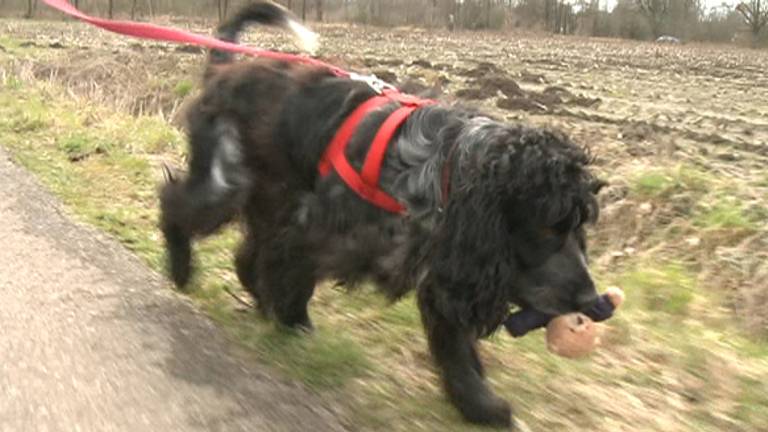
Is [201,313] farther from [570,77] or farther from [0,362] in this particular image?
[570,77]

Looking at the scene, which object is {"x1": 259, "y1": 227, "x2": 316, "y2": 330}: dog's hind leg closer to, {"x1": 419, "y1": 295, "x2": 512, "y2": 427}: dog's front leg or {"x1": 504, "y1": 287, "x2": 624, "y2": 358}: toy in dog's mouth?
{"x1": 419, "y1": 295, "x2": 512, "y2": 427}: dog's front leg

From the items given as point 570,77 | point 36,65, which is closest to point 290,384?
point 36,65

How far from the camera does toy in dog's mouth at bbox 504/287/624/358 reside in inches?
116

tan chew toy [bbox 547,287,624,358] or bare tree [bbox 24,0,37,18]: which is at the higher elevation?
bare tree [bbox 24,0,37,18]

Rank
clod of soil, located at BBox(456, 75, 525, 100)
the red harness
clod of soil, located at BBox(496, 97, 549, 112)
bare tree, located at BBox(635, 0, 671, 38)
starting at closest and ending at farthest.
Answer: the red harness < clod of soil, located at BBox(496, 97, 549, 112) < clod of soil, located at BBox(456, 75, 525, 100) < bare tree, located at BBox(635, 0, 671, 38)

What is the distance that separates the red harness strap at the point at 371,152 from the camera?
3250 millimetres

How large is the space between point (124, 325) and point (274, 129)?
120 cm

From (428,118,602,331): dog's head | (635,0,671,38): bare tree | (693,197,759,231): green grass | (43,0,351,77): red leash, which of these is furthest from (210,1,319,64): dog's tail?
(635,0,671,38): bare tree

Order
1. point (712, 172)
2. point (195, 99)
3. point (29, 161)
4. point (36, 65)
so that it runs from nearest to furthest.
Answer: point (195, 99) < point (29, 161) < point (712, 172) < point (36, 65)

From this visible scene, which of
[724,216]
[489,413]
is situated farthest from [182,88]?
[489,413]

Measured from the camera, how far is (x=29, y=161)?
7.42 m

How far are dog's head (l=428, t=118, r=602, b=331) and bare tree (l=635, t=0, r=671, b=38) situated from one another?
209 ft

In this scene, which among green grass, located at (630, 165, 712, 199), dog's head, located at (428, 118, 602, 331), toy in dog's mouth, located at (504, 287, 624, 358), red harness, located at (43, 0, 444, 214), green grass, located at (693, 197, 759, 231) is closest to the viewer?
dog's head, located at (428, 118, 602, 331)

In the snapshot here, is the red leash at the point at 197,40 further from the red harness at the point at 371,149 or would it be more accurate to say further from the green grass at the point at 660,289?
the green grass at the point at 660,289
